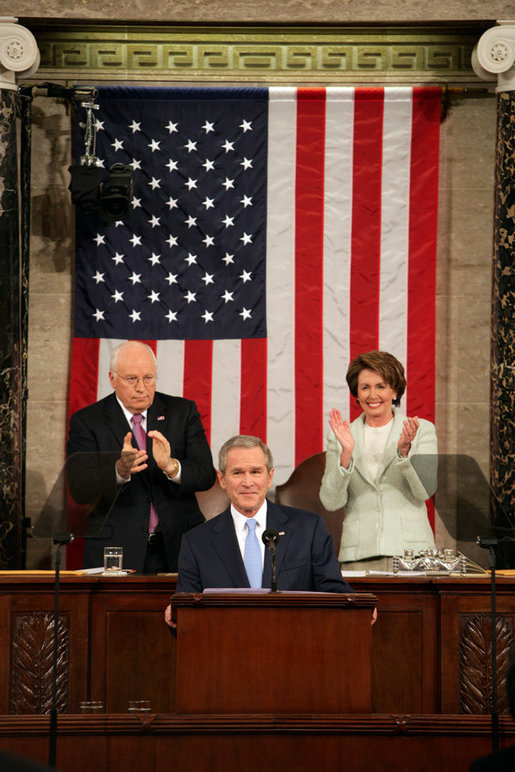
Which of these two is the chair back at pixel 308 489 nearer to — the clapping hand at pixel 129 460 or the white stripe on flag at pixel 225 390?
the white stripe on flag at pixel 225 390

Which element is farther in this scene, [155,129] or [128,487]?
[155,129]

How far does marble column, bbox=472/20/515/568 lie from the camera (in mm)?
7512

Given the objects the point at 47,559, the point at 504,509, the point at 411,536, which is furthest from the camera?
the point at 47,559

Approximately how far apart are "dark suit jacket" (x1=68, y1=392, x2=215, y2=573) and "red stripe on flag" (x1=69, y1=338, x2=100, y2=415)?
83.7 inches

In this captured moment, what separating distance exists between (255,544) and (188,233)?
4.40m

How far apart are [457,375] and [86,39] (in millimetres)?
4089

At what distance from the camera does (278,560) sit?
459 centimetres

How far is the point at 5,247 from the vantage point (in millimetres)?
7559

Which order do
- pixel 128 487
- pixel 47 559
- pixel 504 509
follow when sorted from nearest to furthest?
pixel 128 487, pixel 504 509, pixel 47 559

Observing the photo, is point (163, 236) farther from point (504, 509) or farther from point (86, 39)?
point (504, 509)

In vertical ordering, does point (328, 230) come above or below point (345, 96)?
below

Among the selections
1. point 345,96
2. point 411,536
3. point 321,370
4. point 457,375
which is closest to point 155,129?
point 345,96

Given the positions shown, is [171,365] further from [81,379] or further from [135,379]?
[135,379]

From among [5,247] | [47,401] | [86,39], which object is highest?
[86,39]
